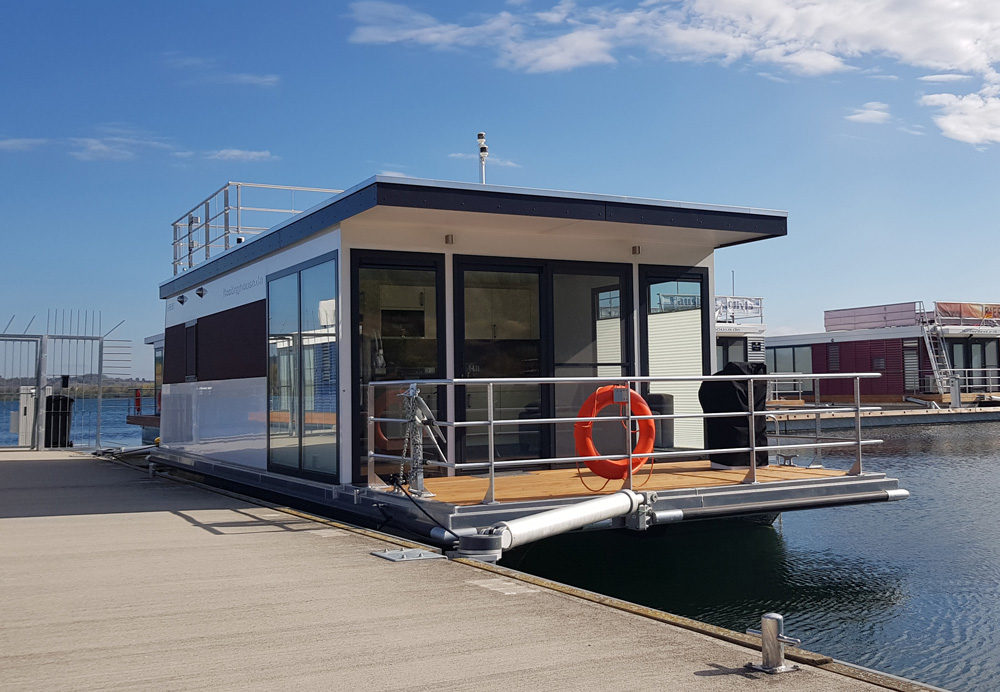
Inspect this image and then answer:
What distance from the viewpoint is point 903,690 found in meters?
3.26

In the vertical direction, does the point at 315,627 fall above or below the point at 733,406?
below

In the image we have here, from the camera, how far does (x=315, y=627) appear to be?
4.18m

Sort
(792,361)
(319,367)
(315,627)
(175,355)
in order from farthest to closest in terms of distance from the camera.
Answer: (792,361) < (175,355) < (319,367) < (315,627)

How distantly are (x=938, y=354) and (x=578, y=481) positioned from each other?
87.3 feet

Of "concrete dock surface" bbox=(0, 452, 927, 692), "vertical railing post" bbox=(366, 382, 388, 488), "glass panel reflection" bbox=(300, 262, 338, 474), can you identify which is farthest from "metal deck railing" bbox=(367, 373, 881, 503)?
"concrete dock surface" bbox=(0, 452, 927, 692)

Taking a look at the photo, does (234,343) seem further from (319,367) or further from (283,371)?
(319,367)

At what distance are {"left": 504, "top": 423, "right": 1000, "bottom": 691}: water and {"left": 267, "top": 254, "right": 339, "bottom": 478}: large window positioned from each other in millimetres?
2154

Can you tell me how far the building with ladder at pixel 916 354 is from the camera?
98.8 ft

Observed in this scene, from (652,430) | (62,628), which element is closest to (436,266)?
(652,430)

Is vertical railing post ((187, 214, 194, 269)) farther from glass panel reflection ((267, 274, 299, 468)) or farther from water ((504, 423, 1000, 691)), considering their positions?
water ((504, 423, 1000, 691))

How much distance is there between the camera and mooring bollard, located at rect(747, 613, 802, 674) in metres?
3.49

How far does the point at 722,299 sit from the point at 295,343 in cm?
2359

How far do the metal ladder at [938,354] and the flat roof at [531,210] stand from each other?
918 inches

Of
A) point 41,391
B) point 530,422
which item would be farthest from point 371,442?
point 41,391
